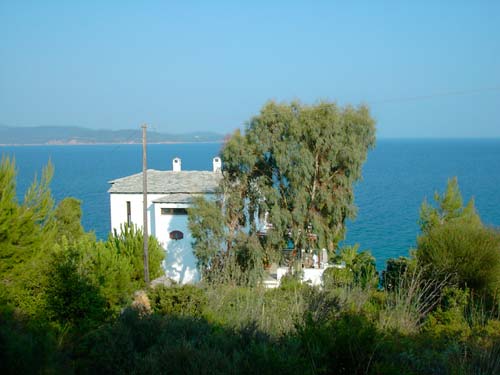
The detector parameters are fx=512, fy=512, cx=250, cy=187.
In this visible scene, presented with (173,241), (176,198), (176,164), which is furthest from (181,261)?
(176,164)

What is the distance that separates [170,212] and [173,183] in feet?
6.55

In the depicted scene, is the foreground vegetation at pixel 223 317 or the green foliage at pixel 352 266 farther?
the green foliage at pixel 352 266

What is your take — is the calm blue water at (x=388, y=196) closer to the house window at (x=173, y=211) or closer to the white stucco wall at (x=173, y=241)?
the house window at (x=173, y=211)

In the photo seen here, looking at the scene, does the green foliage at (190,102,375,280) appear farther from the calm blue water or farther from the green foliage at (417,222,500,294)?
the calm blue water

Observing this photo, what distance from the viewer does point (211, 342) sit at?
547 cm

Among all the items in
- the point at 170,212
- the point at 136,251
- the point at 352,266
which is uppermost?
the point at 170,212

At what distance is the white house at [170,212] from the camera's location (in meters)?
22.1

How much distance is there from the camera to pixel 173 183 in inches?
939

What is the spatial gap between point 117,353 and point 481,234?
1049cm

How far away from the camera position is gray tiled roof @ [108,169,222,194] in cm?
2272

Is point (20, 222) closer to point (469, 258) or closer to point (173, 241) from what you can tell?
point (173, 241)

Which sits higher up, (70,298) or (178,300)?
(178,300)

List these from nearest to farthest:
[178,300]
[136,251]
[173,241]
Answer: [178,300], [136,251], [173,241]

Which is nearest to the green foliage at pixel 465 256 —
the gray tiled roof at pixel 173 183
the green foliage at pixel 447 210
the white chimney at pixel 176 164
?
the green foliage at pixel 447 210
